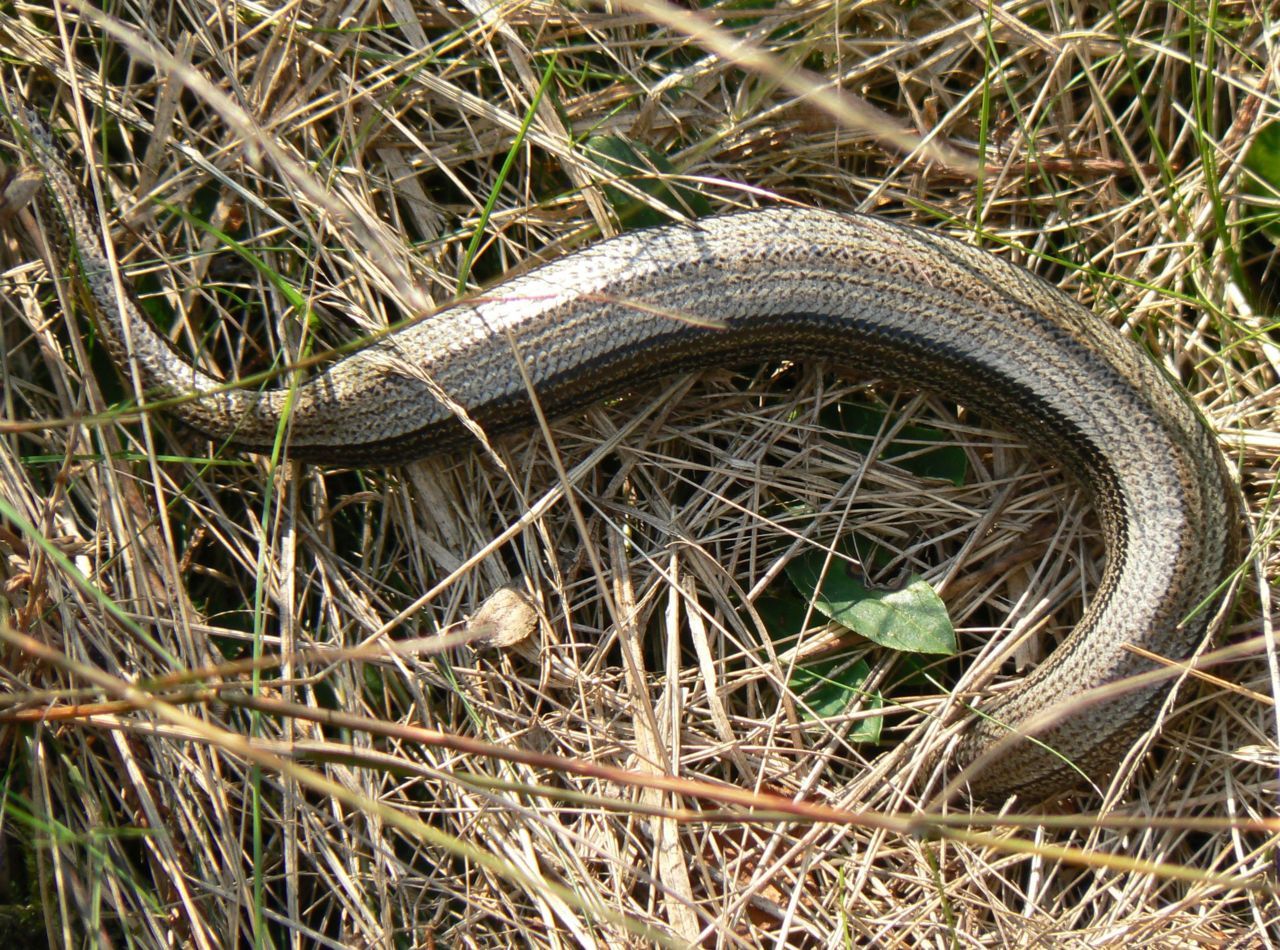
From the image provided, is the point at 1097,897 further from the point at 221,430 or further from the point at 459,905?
the point at 221,430

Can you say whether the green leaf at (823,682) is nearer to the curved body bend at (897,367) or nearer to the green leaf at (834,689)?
the green leaf at (834,689)

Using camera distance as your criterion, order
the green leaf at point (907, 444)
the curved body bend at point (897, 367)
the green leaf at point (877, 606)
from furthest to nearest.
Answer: the green leaf at point (907, 444), the green leaf at point (877, 606), the curved body bend at point (897, 367)

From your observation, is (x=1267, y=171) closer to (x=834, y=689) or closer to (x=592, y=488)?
(x=834, y=689)

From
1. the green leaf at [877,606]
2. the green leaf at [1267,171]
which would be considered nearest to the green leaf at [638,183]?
the green leaf at [877,606]

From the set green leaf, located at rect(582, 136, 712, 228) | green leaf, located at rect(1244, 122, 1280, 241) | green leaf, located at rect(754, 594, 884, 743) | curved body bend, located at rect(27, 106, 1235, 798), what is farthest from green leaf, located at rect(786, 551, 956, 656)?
green leaf, located at rect(1244, 122, 1280, 241)

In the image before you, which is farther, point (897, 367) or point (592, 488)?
point (592, 488)

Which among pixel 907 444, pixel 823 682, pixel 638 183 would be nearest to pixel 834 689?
pixel 823 682
